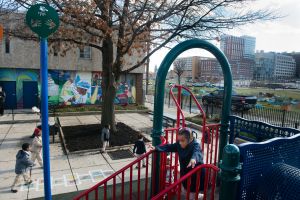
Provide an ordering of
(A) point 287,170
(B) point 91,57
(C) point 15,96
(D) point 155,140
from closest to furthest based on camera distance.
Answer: (A) point 287,170 < (D) point 155,140 < (C) point 15,96 < (B) point 91,57

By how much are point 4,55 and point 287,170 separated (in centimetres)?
1736

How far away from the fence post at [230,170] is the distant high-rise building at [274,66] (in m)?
105

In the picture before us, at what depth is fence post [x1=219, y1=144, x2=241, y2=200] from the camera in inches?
93.4

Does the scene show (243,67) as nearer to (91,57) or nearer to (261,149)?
(91,57)

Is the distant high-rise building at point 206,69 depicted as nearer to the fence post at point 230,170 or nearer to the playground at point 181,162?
the playground at point 181,162

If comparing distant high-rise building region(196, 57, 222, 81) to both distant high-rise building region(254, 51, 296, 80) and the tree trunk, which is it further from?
the tree trunk

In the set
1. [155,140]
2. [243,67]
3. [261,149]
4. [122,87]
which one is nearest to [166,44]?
[155,140]

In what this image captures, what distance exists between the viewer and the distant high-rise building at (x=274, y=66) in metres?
98.4

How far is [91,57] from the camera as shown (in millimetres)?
18750

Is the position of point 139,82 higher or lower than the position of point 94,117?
higher

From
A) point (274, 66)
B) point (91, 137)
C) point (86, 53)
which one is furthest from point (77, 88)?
point (274, 66)

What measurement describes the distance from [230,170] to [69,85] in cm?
1747

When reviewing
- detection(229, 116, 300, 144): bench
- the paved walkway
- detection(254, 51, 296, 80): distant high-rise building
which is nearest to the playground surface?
the paved walkway

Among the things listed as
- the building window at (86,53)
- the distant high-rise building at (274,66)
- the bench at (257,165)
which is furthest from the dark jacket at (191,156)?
the distant high-rise building at (274,66)
